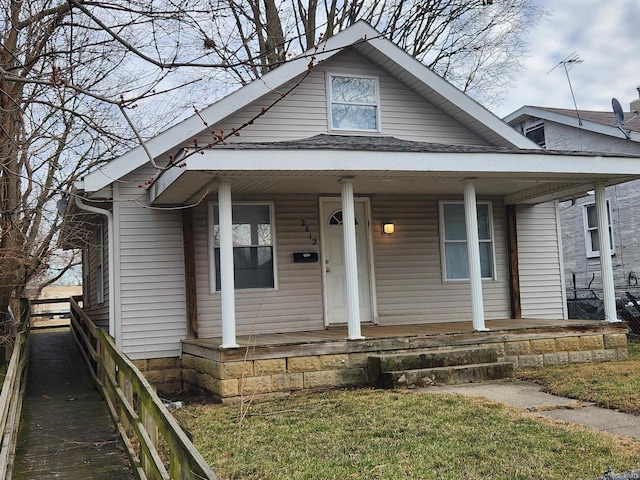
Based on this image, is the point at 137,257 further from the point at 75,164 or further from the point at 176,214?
the point at 75,164

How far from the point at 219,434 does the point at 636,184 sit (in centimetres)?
1325

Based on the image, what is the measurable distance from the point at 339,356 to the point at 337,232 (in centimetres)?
285

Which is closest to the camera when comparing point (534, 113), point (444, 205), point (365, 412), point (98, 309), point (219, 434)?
point (219, 434)

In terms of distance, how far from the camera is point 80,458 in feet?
19.3

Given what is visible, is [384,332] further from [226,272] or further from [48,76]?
[48,76]

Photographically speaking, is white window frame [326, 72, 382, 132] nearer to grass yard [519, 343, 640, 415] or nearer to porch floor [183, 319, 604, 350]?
porch floor [183, 319, 604, 350]

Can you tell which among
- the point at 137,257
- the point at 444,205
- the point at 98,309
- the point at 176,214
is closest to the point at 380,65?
the point at 444,205

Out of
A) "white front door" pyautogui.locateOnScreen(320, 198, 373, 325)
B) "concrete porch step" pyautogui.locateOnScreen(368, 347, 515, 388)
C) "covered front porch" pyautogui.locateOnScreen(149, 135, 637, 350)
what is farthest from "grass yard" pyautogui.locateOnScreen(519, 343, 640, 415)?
"white front door" pyautogui.locateOnScreen(320, 198, 373, 325)

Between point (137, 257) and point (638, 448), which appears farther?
point (137, 257)

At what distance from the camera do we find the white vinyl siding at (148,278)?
955 centimetres

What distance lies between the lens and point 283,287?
10.3m

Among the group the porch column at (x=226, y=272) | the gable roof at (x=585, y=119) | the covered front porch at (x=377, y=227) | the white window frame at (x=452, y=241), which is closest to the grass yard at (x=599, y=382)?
the covered front porch at (x=377, y=227)

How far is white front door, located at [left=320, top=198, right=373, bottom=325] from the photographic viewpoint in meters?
10.6

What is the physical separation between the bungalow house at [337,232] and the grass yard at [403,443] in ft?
4.69
